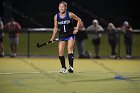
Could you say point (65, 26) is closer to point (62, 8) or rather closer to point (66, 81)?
point (62, 8)

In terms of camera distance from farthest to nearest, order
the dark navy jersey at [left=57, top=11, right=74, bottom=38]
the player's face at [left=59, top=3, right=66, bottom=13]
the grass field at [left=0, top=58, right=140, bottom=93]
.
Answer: the dark navy jersey at [left=57, top=11, right=74, bottom=38] → the player's face at [left=59, top=3, right=66, bottom=13] → the grass field at [left=0, top=58, right=140, bottom=93]

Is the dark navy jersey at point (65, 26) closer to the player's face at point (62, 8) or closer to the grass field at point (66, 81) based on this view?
the player's face at point (62, 8)

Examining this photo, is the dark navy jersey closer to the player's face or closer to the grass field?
the player's face

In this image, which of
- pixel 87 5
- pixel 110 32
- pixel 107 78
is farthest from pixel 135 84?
pixel 87 5

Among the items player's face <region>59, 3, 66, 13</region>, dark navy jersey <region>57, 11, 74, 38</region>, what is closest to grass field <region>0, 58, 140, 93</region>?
dark navy jersey <region>57, 11, 74, 38</region>

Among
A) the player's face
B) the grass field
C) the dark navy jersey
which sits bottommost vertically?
the grass field

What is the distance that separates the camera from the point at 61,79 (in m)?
11.5

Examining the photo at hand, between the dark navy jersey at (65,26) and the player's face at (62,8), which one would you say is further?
the dark navy jersey at (65,26)

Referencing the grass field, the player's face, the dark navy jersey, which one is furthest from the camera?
the dark navy jersey

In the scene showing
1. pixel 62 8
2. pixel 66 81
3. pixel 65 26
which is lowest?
pixel 66 81

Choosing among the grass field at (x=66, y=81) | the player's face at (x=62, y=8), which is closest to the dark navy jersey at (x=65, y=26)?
the player's face at (x=62, y=8)

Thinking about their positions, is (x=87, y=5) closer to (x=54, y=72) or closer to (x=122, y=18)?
(x=122, y=18)

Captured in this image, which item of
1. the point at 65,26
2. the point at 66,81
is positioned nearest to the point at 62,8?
the point at 65,26

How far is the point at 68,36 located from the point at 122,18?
78.6 feet
